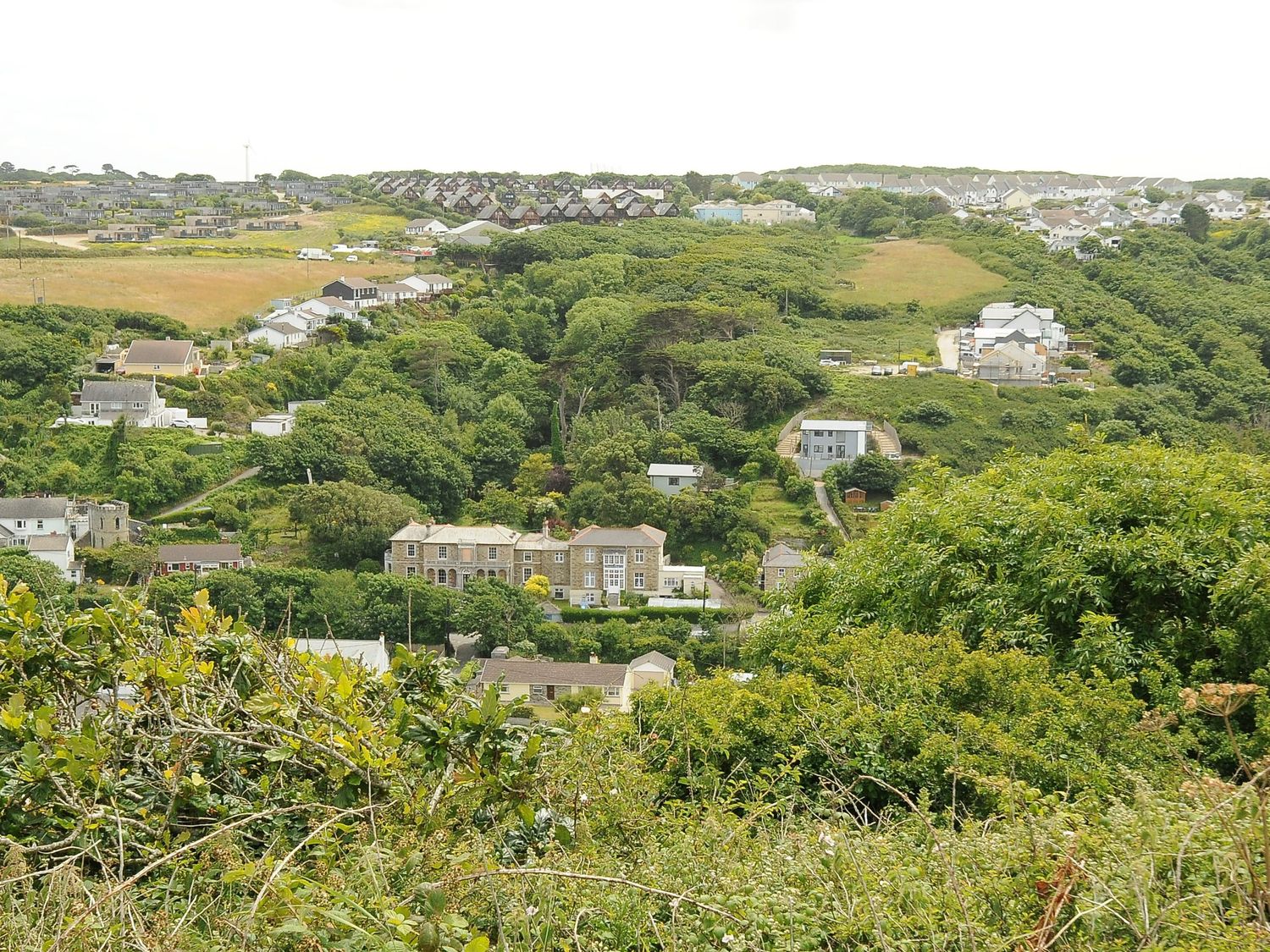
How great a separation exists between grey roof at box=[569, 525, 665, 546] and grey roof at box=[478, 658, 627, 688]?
4474 mm

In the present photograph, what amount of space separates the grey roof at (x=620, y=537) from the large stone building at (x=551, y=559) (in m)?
0.01

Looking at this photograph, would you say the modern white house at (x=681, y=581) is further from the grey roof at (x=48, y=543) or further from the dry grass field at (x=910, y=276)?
the dry grass field at (x=910, y=276)

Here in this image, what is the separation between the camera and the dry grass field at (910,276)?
1303 inches

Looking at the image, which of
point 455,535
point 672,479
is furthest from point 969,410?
point 455,535

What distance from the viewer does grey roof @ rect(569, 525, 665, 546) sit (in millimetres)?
18047

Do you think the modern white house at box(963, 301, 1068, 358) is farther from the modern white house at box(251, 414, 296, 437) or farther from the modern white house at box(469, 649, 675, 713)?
the modern white house at box(469, 649, 675, 713)

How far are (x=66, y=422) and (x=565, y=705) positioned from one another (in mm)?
20413

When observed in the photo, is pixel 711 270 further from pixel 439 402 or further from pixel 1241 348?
pixel 1241 348

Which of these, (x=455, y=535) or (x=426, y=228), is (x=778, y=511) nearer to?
(x=455, y=535)

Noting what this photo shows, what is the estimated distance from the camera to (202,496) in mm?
20000

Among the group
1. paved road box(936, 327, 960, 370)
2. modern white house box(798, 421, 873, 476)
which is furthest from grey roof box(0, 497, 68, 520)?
paved road box(936, 327, 960, 370)

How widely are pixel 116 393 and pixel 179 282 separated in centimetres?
1017

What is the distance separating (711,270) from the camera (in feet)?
106

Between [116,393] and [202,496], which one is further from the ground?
[116,393]
